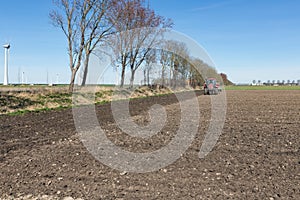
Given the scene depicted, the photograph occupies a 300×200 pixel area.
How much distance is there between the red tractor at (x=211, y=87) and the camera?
4113 cm

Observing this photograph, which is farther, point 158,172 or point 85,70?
point 85,70

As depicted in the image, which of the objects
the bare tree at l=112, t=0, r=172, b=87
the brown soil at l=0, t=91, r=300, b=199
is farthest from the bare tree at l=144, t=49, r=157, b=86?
the brown soil at l=0, t=91, r=300, b=199

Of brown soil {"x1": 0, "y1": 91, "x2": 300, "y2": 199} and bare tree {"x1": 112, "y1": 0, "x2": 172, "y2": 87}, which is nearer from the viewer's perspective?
brown soil {"x1": 0, "y1": 91, "x2": 300, "y2": 199}

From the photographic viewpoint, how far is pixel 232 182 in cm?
495

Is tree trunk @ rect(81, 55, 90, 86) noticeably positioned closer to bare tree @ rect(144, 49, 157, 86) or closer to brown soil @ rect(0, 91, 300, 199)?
bare tree @ rect(144, 49, 157, 86)

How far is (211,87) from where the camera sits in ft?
135

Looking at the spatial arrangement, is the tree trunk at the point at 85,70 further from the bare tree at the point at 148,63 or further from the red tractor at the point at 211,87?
the red tractor at the point at 211,87

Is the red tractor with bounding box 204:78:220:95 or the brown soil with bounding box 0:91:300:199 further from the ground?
the red tractor with bounding box 204:78:220:95

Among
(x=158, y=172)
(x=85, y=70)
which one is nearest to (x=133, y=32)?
(x=85, y=70)

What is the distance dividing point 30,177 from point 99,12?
28.8 meters

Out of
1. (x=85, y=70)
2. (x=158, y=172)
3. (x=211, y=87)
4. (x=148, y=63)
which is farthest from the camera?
(x=148, y=63)

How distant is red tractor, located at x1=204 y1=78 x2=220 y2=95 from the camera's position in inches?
1619

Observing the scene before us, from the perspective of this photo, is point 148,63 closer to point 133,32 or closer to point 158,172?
point 133,32

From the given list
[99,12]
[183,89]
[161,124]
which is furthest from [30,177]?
[183,89]
